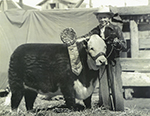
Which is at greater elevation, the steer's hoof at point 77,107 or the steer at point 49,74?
the steer at point 49,74

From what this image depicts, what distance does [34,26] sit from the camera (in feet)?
8.96

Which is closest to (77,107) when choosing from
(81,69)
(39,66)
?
(81,69)

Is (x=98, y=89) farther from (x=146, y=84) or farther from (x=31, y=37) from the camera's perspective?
(x=31, y=37)

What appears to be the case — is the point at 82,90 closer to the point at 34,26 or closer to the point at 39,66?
the point at 39,66

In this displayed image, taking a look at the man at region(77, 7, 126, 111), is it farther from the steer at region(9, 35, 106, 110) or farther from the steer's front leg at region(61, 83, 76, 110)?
the steer's front leg at region(61, 83, 76, 110)

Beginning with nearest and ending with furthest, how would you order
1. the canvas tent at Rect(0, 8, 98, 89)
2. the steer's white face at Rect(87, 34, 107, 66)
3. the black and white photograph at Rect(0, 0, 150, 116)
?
the steer's white face at Rect(87, 34, 107, 66), the black and white photograph at Rect(0, 0, 150, 116), the canvas tent at Rect(0, 8, 98, 89)

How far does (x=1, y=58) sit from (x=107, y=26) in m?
1.17

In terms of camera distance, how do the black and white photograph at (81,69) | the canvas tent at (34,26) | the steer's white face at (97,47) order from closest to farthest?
the steer's white face at (97,47) < the black and white photograph at (81,69) < the canvas tent at (34,26)

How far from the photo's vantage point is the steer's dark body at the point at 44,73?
196cm

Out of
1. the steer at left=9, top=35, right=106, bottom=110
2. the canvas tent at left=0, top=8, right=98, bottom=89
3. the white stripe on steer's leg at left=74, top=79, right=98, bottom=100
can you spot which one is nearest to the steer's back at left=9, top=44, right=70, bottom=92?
the steer at left=9, top=35, right=106, bottom=110

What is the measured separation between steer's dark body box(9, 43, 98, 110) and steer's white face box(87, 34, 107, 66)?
10 cm

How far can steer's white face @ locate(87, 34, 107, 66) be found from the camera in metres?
1.80

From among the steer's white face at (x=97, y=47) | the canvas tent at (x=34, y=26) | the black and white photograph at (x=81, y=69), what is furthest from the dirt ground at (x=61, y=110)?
the steer's white face at (x=97, y=47)

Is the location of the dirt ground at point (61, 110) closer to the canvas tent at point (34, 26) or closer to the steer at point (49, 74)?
the steer at point (49, 74)
